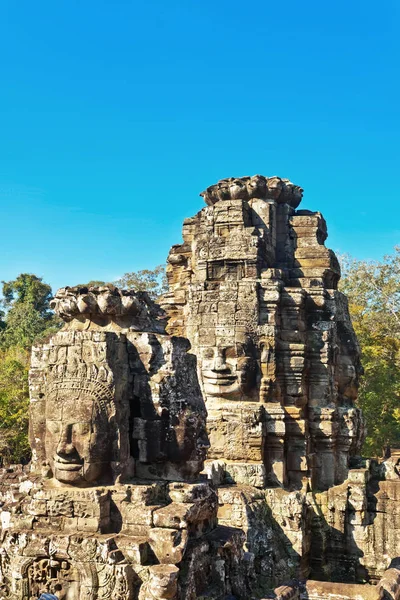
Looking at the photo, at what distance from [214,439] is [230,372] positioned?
51.2 inches

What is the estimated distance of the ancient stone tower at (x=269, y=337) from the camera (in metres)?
12.0

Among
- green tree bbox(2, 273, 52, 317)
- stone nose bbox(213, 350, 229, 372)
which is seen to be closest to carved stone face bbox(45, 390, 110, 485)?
stone nose bbox(213, 350, 229, 372)

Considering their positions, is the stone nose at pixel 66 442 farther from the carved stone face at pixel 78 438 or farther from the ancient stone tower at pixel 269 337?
the ancient stone tower at pixel 269 337

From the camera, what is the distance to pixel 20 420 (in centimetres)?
2247

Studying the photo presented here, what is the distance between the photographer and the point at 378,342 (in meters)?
26.3

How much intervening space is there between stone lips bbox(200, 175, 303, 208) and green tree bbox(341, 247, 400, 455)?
11.4 meters

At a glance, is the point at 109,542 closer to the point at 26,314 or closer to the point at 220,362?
the point at 220,362

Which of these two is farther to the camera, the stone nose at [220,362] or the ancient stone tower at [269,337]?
the stone nose at [220,362]

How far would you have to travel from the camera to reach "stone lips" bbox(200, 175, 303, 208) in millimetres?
13609

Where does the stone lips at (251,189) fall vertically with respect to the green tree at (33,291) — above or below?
below

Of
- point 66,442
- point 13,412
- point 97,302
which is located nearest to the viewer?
point 66,442

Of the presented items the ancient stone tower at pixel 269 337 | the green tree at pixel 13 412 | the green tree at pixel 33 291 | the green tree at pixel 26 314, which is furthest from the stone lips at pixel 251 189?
the green tree at pixel 33 291

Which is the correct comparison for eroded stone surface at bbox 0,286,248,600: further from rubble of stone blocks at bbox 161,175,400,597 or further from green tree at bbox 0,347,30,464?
green tree at bbox 0,347,30,464

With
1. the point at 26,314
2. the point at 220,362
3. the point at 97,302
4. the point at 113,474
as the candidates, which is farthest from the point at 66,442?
the point at 26,314
